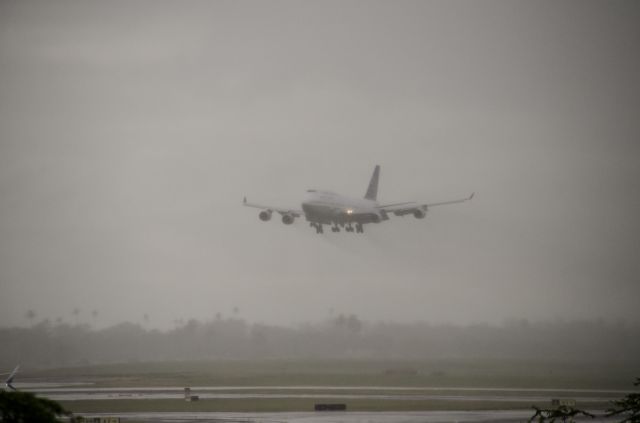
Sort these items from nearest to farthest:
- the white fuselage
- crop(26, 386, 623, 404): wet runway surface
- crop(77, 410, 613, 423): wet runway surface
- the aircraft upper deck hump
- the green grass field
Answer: crop(77, 410, 613, 423): wet runway surface, the green grass field, crop(26, 386, 623, 404): wet runway surface, the white fuselage, the aircraft upper deck hump

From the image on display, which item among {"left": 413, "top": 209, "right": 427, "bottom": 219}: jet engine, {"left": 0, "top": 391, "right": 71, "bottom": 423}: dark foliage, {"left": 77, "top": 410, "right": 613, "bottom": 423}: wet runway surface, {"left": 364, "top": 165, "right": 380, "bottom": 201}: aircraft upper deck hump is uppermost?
{"left": 364, "top": 165, "right": 380, "bottom": 201}: aircraft upper deck hump

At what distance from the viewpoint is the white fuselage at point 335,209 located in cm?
7994

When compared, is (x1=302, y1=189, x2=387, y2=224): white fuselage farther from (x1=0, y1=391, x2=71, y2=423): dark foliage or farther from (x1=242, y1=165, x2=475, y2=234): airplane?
(x1=0, y1=391, x2=71, y2=423): dark foliage

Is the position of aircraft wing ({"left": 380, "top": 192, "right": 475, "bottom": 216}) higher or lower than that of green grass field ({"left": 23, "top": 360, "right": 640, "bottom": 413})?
higher

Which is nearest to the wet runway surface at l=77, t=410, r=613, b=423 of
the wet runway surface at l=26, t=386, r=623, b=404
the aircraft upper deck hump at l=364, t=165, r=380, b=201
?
the wet runway surface at l=26, t=386, r=623, b=404

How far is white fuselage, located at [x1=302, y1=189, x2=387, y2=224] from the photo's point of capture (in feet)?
262

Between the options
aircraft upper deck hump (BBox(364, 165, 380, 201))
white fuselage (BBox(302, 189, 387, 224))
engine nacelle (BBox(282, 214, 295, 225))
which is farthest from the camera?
aircraft upper deck hump (BBox(364, 165, 380, 201))

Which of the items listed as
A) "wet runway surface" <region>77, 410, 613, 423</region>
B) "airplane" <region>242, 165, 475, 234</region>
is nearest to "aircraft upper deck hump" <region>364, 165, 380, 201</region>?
"airplane" <region>242, 165, 475, 234</region>

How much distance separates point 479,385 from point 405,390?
10924 mm

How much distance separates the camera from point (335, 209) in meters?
80.6

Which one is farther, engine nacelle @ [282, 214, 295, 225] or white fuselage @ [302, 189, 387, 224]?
engine nacelle @ [282, 214, 295, 225]

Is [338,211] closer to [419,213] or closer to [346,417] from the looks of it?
[419,213]

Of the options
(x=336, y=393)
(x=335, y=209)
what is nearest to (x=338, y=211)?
(x=335, y=209)

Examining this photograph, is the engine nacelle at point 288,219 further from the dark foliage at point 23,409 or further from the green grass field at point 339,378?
the dark foliage at point 23,409
